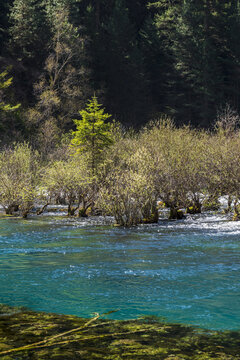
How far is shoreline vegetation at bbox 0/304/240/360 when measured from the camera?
736 cm

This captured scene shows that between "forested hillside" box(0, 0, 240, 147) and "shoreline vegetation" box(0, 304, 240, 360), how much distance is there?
148 feet

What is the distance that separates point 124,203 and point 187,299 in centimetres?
1273

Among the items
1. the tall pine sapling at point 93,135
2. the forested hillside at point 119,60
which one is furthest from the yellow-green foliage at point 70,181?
the forested hillside at point 119,60

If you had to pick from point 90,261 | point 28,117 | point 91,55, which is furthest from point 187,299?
point 91,55

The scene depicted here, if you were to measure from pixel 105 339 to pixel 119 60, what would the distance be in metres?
62.6

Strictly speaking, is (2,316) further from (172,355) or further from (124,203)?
(124,203)

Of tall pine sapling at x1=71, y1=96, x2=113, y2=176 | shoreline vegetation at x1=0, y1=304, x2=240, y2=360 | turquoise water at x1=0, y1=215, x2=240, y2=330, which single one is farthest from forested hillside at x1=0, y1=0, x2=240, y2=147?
shoreline vegetation at x1=0, y1=304, x2=240, y2=360

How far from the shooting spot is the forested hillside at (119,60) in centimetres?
5978

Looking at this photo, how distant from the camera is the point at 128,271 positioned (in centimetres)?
1398

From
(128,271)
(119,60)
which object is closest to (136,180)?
(128,271)

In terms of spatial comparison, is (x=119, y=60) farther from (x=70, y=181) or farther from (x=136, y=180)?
(x=136, y=180)

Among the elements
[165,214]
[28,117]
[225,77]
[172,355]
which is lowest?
[172,355]

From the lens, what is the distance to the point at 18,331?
8.38 metres

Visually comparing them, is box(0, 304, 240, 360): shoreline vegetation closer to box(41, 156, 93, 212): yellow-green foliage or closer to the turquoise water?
the turquoise water
